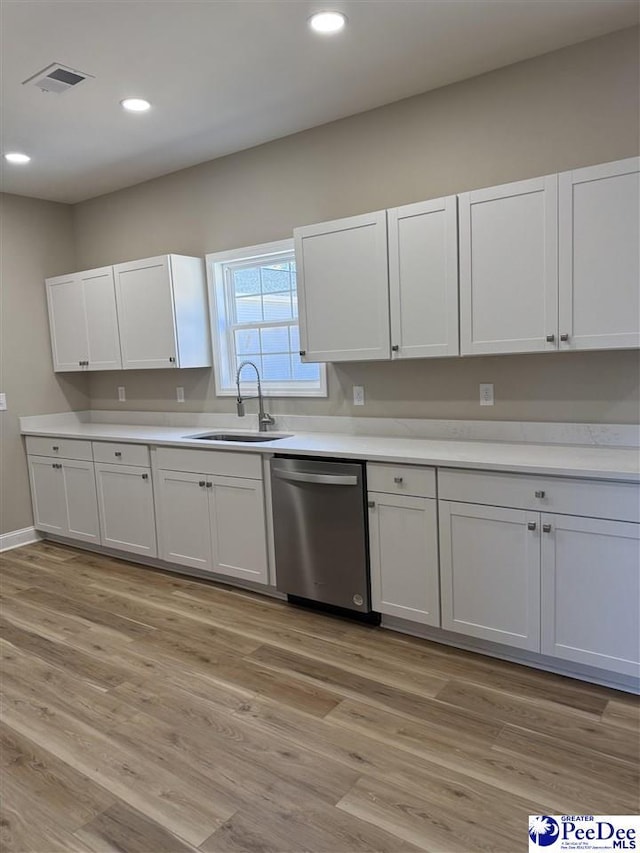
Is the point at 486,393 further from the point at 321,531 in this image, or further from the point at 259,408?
the point at 259,408

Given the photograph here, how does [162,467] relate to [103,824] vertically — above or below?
above

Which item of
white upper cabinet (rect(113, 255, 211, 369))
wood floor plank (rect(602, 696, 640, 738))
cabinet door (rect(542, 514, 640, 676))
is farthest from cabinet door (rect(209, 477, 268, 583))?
wood floor plank (rect(602, 696, 640, 738))

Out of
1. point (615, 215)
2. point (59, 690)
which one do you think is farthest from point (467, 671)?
point (615, 215)

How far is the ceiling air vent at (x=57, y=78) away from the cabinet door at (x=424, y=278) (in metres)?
1.62

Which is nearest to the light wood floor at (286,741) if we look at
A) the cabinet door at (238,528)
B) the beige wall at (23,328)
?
the cabinet door at (238,528)

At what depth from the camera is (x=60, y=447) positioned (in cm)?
445

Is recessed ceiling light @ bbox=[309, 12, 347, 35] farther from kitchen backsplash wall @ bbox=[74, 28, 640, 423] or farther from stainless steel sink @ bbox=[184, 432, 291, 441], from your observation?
stainless steel sink @ bbox=[184, 432, 291, 441]

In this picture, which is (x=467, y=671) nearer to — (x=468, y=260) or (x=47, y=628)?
(x=468, y=260)

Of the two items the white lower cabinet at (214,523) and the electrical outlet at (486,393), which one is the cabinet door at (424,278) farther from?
the white lower cabinet at (214,523)

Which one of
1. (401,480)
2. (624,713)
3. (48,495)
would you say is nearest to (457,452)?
(401,480)

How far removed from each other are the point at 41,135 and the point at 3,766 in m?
3.29

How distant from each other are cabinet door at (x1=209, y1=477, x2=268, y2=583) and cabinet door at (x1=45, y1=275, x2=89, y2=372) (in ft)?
6.50

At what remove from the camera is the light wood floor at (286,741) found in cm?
177

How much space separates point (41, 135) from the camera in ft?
11.4
